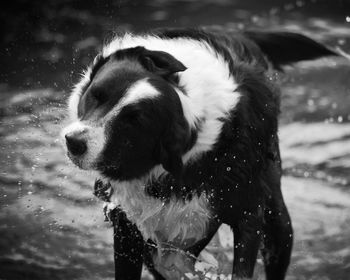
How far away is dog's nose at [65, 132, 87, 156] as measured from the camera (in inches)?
112

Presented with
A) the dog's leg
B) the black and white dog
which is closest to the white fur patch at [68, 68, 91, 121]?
the black and white dog

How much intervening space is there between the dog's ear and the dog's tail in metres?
1.16

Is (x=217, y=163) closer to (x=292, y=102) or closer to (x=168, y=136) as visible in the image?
(x=168, y=136)

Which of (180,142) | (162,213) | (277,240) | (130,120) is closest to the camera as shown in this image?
(130,120)

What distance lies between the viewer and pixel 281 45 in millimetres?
4191

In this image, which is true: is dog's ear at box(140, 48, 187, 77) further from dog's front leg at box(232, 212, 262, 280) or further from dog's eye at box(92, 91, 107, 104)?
dog's front leg at box(232, 212, 262, 280)

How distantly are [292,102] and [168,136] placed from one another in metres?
4.12

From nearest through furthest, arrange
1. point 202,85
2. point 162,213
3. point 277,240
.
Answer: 1. point 202,85
2. point 162,213
3. point 277,240

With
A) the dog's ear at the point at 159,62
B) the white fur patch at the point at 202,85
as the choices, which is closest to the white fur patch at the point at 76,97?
the white fur patch at the point at 202,85

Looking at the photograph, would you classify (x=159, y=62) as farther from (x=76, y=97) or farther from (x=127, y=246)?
(x=127, y=246)

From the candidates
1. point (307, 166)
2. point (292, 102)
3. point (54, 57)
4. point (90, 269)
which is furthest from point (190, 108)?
point (54, 57)

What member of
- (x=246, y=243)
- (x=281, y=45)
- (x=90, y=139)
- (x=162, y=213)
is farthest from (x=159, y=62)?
(x=281, y=45)

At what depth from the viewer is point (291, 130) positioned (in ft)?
21.4

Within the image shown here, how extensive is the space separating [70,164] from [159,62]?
144cm
